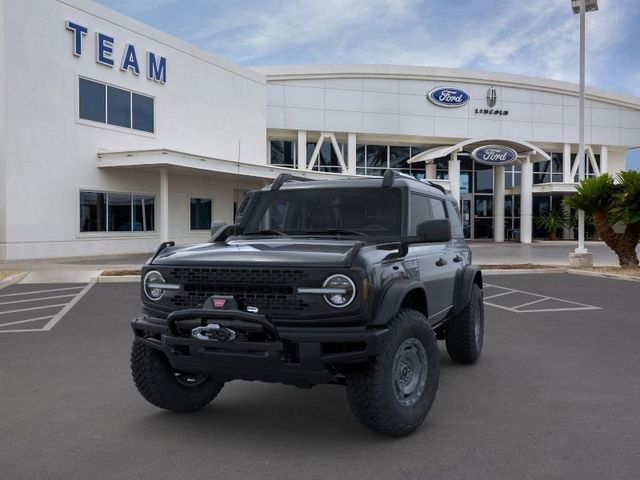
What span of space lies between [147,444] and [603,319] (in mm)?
7960

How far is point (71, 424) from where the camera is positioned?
455 centimetres

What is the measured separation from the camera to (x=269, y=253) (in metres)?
4.10

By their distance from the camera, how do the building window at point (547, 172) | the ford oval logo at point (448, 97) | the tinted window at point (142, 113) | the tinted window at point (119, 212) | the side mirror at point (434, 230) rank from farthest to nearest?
the building window at point (547, 172), the ford oval logo at point (448, 97), the tinted window at point (142, 113), the tinted window at point (119, 212), the side mirror at point (434, 230)

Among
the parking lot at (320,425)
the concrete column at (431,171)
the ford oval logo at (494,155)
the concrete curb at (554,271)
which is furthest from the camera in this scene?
the concrete column at (431,171)

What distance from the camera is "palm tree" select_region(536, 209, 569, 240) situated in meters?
40.2

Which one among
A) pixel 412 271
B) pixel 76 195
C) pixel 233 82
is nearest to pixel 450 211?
pixel 412 271

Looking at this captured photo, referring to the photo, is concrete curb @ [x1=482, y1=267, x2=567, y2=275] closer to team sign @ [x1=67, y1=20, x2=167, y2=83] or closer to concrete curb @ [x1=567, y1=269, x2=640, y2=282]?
concrete curb @ [x1=567, y1=269, x2=640, y2=282]

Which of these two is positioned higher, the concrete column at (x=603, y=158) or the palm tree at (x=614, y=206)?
the concrete column at (x=603, y=158)

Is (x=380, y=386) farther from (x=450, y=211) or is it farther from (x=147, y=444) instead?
(x=450, y=211)

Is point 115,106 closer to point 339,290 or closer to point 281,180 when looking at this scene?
point 281,180

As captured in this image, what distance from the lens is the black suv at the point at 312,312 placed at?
3799mm

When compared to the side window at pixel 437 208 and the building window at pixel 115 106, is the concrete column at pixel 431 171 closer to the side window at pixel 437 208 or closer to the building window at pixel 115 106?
the building window at pixel 115 106

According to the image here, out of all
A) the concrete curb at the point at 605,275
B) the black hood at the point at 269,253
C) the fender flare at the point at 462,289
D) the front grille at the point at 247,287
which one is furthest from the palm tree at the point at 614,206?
the front grille at the point at 247,287

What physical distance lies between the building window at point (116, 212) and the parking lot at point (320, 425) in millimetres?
16230
